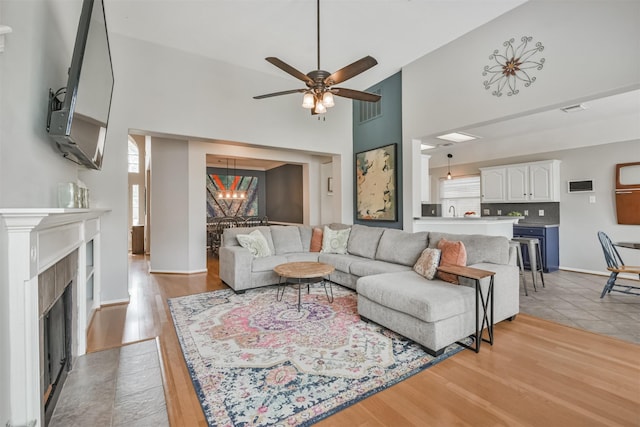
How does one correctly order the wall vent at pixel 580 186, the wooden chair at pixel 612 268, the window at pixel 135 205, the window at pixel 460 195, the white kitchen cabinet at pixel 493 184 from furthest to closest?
1. the window at pixel 135 205
2. the window at pixel 460 195
3. the white kitchen cabinet at pixel 493 184
4. the wall vent at pixel 580 186
5. the wooden chair at pixel 612 268

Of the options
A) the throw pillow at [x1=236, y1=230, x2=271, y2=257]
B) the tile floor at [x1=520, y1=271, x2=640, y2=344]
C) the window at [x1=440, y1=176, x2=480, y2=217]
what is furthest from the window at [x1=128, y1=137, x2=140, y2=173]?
the tile floor at [x1=520, y1=271, x2=640, y2=344]

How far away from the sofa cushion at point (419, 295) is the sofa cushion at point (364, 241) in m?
1.41

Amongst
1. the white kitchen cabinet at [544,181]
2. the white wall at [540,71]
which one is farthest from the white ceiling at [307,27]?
the white kitchen cabinet at [544,181]

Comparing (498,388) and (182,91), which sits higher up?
(182,91)

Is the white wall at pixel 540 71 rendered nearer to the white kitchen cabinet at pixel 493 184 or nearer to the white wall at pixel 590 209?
the white wall at pixel 590 209

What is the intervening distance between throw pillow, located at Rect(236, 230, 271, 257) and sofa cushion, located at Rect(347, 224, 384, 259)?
1.35 m

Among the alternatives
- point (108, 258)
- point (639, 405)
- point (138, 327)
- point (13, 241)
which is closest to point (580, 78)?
point (639, 405)

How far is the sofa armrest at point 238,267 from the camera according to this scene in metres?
3.96

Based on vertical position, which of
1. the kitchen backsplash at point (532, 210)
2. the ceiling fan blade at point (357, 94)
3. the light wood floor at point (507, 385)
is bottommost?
the light wood floor at point (507, 385)

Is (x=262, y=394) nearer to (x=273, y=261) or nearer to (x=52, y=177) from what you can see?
(x=52, y=177)

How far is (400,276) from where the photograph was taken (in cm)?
295

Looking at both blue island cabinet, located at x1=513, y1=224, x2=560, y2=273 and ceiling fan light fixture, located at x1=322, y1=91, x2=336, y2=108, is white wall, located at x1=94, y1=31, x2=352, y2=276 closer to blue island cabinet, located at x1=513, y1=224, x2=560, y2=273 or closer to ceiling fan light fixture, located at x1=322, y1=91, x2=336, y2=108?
ceiling fan light fixture, located at x1=322, y1=91, x2=336, y2=108

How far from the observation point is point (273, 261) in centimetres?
425

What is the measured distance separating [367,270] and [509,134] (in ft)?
15.0
